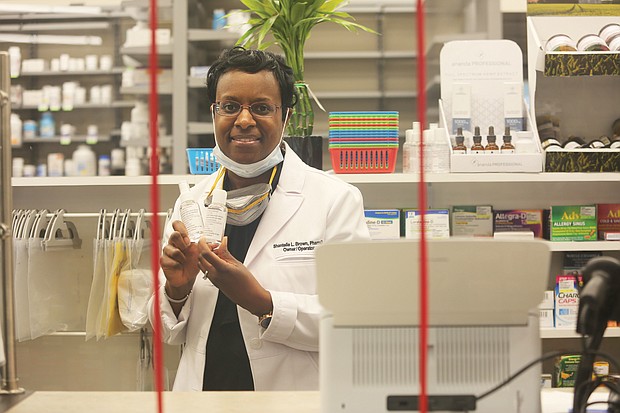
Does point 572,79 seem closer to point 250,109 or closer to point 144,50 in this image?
point 250,109

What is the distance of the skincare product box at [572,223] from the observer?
2.64m

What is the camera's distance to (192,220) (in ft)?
5.41

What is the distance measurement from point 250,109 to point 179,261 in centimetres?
45

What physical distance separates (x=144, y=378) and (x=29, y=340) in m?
0.57

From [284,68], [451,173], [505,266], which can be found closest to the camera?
[505,266]

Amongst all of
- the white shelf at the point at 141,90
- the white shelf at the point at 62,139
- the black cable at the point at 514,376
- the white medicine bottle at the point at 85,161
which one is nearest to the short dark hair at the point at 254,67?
the black cable at the point at 514,376

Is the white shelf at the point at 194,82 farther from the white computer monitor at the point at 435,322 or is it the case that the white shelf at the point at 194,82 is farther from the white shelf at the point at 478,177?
the white computer monitor at the point at 435,322

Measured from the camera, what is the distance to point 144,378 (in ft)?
8.65

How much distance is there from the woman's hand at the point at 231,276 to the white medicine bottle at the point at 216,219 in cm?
2

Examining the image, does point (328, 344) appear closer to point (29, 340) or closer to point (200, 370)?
point (200, 370)

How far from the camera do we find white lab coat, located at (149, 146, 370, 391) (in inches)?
71.5

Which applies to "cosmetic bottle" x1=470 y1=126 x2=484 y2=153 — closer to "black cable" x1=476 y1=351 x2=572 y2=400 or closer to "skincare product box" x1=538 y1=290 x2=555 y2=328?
"skincare product box" x1=538 y1=290 x2=555 y2=328

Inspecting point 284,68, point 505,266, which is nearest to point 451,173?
point 284,68

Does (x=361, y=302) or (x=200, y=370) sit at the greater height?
(x=361, y=302)
